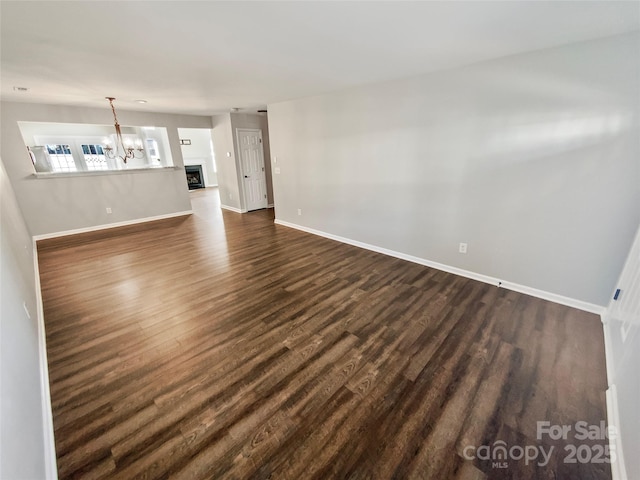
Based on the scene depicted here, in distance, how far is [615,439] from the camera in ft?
4.60

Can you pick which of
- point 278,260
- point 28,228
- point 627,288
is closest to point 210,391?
point 278,260

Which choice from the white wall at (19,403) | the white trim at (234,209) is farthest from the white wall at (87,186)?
the white wall at (19,403)

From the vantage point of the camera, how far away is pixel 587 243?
2377mm

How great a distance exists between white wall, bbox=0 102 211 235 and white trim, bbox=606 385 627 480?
741 cm

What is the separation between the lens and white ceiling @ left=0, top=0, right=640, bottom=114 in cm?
153

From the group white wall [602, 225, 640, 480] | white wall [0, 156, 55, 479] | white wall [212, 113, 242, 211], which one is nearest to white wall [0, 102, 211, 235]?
white wall [212, 113, 242, 211]

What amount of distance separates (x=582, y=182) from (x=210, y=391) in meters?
3.52

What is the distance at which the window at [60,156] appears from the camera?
6.90 meters

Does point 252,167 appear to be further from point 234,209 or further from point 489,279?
point 489,279

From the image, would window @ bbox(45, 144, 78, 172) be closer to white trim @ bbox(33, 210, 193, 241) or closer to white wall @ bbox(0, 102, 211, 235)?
white wall @ bbox(0, 102, 211, 235)

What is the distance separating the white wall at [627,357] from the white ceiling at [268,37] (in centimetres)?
187

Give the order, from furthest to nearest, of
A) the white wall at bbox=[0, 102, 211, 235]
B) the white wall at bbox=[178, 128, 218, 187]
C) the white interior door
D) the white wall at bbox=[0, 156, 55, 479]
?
1. the white wall at bbox=[178, 128, 218, 187]
2. the white interior door
3. the white wall at bbox=[0, 102, 211, 235]
4. the white wall at bbox=[0, 156, 55, 479]

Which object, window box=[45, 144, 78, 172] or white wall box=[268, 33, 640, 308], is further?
window box=[45, 144, 78, 172]

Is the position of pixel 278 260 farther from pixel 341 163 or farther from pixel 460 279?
pixel 460 279
